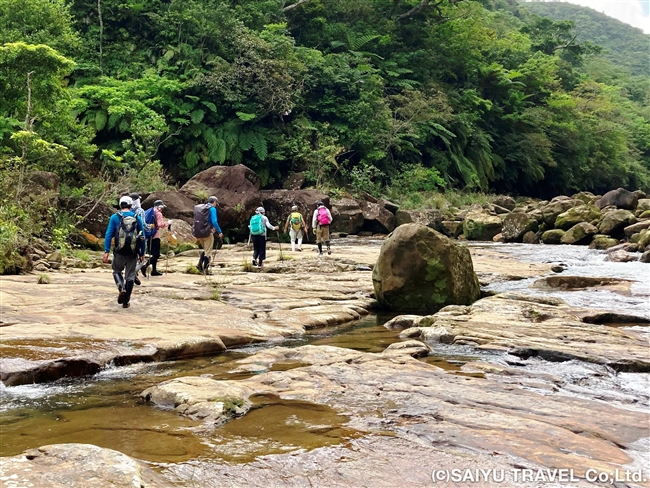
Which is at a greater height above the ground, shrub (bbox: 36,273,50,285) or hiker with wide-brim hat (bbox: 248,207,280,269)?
hiker with wide-brim hat (bbox: 248,207,280,269)

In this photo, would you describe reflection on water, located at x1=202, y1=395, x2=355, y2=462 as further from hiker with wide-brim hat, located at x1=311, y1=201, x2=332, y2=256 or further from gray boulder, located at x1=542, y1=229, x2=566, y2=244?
gray boulder, located at x1=542, y1=229, x2=566, y2=244

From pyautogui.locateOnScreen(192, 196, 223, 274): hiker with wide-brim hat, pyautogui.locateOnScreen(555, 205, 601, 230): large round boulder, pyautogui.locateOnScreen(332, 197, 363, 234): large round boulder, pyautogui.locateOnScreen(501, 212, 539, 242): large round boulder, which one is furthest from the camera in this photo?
pyautogui.locateOnScreen(332, 197, 363, 234): large round boulder

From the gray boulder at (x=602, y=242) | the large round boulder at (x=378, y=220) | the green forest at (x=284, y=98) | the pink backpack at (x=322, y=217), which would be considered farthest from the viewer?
the large round boulder at (x=378, y=220)

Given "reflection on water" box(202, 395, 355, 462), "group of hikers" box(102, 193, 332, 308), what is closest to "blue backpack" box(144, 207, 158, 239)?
"group of hikers" box(102, 193, 332, 308)

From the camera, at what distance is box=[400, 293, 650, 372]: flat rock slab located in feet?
18.9

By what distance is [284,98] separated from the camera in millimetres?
25234

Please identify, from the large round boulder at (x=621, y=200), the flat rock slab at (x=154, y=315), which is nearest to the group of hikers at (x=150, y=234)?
the flat rock slab at (x=154, y=315)

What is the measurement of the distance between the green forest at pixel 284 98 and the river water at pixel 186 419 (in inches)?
403

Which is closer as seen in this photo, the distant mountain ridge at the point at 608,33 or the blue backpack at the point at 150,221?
the blue backpack at the point at 150,221

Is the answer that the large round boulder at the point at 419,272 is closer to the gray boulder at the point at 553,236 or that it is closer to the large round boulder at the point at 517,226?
the gray boulder at the point at 553,236

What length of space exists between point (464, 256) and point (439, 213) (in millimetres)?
15744

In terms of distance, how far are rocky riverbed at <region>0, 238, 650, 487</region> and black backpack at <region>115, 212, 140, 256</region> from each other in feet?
2.64

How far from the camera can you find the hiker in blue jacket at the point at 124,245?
7480mm

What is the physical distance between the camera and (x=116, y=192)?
57.8 feet
